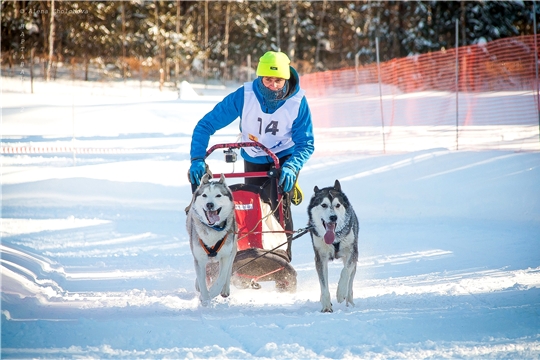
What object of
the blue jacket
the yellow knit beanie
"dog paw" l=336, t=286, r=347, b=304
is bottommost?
"dog paw" l=336, t=286, r=347, b=304

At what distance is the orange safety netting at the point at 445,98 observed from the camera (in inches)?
521

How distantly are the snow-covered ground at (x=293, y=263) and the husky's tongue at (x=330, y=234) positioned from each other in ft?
1.54

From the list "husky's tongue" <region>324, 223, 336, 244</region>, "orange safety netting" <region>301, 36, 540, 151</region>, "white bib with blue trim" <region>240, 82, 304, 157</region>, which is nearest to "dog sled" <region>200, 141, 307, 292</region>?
"white bib with blue trim" <region>240, 82, 304, 157</region>

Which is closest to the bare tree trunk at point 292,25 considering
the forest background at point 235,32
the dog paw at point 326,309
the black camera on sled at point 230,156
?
the forest background at point 235,32

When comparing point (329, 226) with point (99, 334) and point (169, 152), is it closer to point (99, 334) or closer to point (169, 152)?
point (99, 334)

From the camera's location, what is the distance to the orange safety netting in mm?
13242

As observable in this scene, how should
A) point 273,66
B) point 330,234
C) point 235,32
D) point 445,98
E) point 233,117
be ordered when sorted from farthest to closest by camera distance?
point 235,32, point 445,98, point 233,117, point 273,66, point 330,234

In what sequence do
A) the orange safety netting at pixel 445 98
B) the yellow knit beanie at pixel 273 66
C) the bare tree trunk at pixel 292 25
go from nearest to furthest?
1. the yellow knit beanie at pixel 273 66
2. the orange safety netting at pixel 445 98
3. the bare tree trunk at pixel 292 25

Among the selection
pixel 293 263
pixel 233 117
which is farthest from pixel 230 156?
pixel 293 263

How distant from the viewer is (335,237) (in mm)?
3889

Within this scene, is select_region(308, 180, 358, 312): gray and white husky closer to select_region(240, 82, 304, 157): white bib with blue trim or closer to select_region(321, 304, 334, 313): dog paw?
select_region(321, 304, 334, 313): dog paw

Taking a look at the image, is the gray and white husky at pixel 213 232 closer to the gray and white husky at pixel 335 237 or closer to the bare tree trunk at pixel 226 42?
the gray and white husky at pixel 335 237

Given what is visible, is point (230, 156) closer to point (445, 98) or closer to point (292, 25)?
point (445, 98)

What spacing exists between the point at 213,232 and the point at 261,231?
46cm
